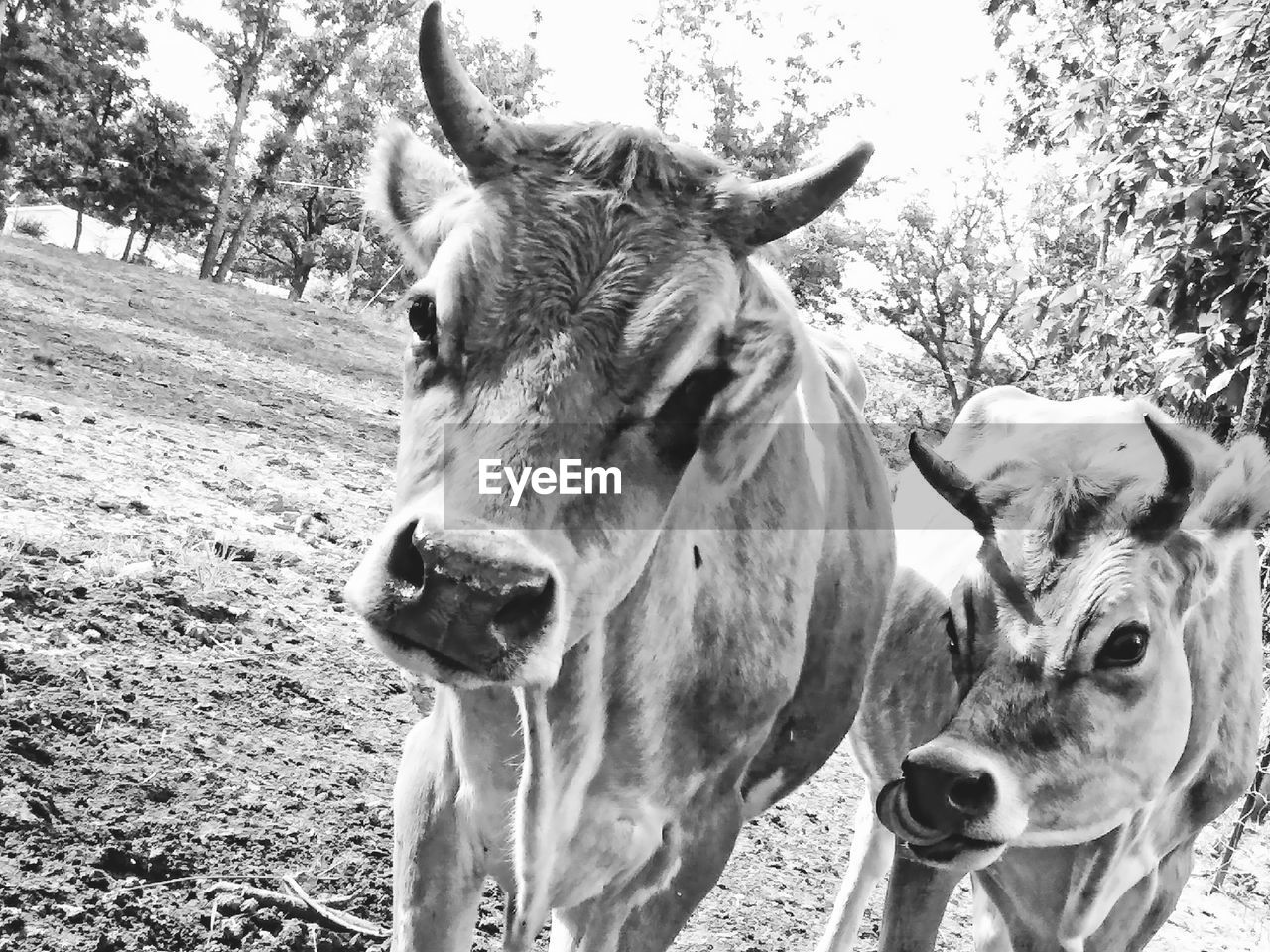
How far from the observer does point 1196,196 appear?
380cm

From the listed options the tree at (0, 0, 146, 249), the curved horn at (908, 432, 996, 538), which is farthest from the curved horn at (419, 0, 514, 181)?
the tree at (0, 0, 146, 249)

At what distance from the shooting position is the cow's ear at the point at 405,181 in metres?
2.24

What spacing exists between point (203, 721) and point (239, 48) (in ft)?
103

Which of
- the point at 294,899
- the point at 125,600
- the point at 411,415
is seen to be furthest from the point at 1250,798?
the point at 125,600

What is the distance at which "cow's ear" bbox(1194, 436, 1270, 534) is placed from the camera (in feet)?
7.12

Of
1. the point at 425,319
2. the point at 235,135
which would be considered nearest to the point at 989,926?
the point at 425,319

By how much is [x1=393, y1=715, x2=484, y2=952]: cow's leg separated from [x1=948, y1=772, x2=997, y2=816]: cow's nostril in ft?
3.39

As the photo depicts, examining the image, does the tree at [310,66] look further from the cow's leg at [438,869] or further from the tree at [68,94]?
the cow's leg at [438,869]

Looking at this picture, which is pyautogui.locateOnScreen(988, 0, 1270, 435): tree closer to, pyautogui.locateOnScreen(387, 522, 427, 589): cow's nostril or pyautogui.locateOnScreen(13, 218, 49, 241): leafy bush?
pyautogui.locateOnScreen(387, 522, 427, 589): cow's nostril

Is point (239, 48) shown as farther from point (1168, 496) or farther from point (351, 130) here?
point (1168, 496)

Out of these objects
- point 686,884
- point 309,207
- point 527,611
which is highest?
point 309,207

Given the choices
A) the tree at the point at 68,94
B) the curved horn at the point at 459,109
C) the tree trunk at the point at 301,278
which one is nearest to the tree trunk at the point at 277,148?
the tree at the point at 68,94

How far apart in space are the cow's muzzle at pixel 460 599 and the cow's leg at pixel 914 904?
1373 mm

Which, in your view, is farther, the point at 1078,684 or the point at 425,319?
the point at 1078,684
